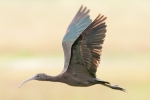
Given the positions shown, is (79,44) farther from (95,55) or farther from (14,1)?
(14,1)

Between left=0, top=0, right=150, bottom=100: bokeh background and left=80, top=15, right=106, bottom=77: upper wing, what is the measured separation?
23.9 feet

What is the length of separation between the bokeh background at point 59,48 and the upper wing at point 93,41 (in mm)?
7272

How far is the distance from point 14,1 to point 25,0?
61 cm

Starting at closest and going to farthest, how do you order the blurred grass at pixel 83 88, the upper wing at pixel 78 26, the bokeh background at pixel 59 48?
the upper wing at pixel 78 26, the blurred grass at pixel 83 88, the bokeh background at pixel 59 48

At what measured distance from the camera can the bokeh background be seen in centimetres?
1902

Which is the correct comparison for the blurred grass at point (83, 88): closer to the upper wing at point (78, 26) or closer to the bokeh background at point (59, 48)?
the bokeh background at point (59, 48)

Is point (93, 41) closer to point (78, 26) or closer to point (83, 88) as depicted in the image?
point (78, 26)

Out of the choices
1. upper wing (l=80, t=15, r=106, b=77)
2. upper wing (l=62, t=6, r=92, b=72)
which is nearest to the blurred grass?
upper wing (l=62, t=6, r=92, b=72)

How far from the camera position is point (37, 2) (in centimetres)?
3241

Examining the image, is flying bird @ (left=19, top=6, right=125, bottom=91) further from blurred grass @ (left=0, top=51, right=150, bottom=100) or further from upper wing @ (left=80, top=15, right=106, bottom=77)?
blurred grass @ (left=0, top=51, right=150, bottom=100)

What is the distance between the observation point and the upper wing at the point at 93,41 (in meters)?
10.9

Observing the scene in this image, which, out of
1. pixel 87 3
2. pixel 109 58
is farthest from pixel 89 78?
pixel 87 3

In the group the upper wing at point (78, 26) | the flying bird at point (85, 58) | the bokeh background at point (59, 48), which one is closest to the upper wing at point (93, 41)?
the flying bird at point (85, 58)

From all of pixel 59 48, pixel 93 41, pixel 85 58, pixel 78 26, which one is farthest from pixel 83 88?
pixel 93 41
